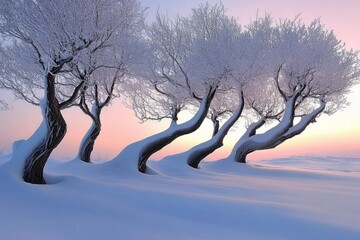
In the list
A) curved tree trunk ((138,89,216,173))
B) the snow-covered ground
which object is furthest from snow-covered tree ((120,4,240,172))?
the snow-covered ground

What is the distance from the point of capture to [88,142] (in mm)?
17547

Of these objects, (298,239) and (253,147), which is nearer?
(298,239)

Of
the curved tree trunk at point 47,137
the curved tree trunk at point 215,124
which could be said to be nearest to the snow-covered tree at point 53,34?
the curved tree trunk at point 47,137

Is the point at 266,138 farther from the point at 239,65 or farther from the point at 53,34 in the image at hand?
the point at 53,34

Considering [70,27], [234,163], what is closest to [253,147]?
[234,163]

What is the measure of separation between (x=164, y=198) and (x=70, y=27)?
4.54 m

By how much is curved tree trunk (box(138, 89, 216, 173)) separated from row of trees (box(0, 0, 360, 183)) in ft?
0.14

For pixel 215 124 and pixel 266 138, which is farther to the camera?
pixel 215 124

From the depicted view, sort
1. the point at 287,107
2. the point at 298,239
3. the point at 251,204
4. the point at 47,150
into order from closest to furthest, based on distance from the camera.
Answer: the point at 298,239, the point at 251,204, the point at 47,150, the point at 287,107

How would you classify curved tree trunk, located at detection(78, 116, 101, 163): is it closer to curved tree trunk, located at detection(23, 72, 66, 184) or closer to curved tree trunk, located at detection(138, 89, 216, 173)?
curved tree trunk, located at detection(138, 89, 216, 173)

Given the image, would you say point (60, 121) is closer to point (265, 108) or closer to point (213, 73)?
point (213, 73)

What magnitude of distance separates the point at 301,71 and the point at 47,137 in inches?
531

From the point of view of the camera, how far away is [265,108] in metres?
22.8

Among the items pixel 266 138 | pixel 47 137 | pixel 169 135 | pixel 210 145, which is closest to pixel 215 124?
pixel 210 145
